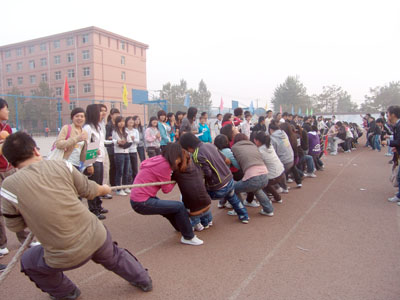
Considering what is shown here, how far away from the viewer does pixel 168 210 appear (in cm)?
368

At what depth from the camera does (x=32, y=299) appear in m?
2.76

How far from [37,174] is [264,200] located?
3.69 metres

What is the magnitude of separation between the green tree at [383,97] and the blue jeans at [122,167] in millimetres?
61077

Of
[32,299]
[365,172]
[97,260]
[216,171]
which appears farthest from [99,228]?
[365,172]

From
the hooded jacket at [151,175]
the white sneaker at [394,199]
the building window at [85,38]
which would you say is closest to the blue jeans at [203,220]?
the hooded jacket at [151,175]

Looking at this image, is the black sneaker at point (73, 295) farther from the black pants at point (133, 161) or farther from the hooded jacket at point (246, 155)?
the black pants at point (133, 161)

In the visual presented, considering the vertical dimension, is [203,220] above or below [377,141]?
below

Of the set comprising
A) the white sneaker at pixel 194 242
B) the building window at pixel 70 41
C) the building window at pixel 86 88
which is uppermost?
the building window at pixel 70 41

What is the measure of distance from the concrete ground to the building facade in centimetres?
3820

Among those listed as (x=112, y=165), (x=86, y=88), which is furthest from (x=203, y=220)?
(x=86, y=88)

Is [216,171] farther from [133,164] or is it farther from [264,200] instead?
[133,164]

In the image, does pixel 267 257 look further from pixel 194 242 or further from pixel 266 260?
pixel 194 242

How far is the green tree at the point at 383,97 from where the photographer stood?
57688 millimetres

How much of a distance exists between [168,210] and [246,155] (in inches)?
72.0
